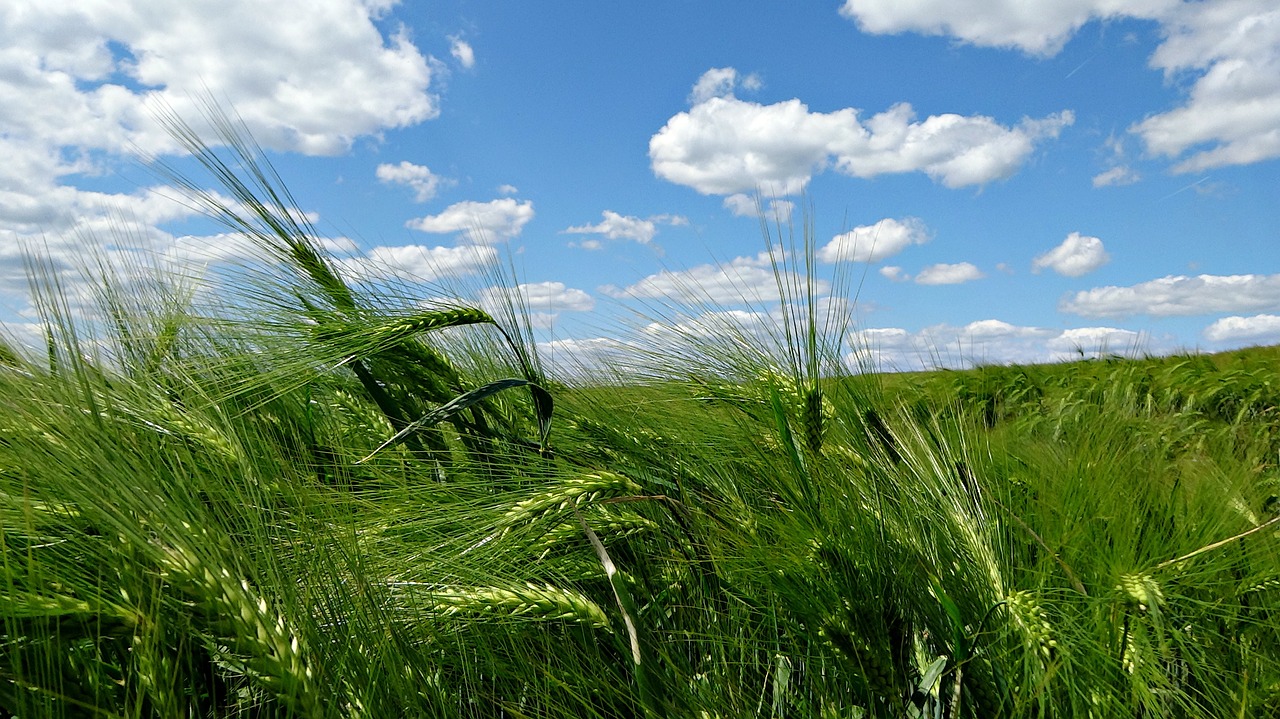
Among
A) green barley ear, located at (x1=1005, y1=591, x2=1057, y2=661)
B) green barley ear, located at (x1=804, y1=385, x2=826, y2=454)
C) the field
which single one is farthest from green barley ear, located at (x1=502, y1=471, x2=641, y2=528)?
green barley ear, located at (x1=1005, y1=591, x2=1057, y2=661)

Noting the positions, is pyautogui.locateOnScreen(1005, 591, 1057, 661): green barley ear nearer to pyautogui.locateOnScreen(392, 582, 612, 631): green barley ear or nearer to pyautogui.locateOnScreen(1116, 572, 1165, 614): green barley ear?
pyautogui.locateOnScreen(1116, 572, 1165, 614): green barley ear

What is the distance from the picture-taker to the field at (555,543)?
83cm

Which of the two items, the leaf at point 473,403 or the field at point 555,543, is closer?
the field at point 555,543

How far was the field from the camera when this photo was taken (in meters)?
0.83

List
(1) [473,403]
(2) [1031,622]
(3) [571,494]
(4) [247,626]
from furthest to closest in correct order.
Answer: (1) [473,403]
(3) [571,494]
(2) [1031,622]
(4) [247,626]

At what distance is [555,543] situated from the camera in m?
1.27

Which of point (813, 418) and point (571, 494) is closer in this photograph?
point (571, 494)

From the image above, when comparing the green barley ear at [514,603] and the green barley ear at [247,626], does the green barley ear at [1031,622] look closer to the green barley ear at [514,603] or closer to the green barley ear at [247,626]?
the green barley ear at [514,603]

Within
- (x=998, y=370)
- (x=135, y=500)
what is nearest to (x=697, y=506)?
(x=135, y=500)

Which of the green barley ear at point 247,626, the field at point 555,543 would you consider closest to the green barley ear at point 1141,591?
the field at point 555,543

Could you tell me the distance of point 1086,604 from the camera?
124cm

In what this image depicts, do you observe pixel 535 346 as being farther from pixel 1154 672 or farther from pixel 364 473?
pixel 1154 672

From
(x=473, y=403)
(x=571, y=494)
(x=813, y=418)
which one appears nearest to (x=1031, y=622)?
(x=813, y=418)

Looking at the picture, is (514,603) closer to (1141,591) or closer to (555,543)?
(555,543)
